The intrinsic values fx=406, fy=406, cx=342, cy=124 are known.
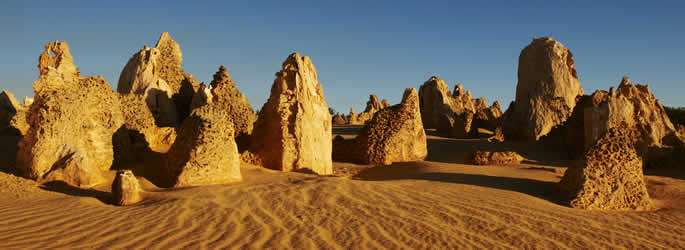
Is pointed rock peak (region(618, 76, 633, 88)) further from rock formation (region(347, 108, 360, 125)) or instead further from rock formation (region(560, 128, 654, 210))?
rock formation (region(347, 108, 360, 125))

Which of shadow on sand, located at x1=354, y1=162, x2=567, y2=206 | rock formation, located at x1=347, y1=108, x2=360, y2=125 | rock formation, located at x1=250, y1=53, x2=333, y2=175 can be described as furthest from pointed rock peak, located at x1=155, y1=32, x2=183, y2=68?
rock formation, located at x1=347, y1=108, x2=360, y2=125

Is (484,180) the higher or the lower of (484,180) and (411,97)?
the lower

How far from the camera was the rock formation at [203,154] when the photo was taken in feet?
20.5

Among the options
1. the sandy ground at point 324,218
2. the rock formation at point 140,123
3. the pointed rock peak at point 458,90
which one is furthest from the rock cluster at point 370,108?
the sandy ground at point 324,218

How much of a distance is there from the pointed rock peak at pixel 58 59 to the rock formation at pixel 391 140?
20.8 ft

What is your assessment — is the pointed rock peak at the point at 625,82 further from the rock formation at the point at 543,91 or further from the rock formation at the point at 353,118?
the rock formation at the point at 353,118

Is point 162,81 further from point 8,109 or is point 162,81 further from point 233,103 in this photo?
point 8,109

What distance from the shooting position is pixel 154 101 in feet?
32.4

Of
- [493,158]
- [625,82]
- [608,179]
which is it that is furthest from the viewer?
[625,82]

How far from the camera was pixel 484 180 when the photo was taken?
714cm

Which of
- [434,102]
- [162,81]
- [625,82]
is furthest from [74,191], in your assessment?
[434,102]

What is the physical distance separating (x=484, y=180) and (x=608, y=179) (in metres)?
1.84

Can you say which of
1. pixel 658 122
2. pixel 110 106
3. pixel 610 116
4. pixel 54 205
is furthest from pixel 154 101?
pixel 658 122

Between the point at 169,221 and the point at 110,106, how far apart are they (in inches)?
170
